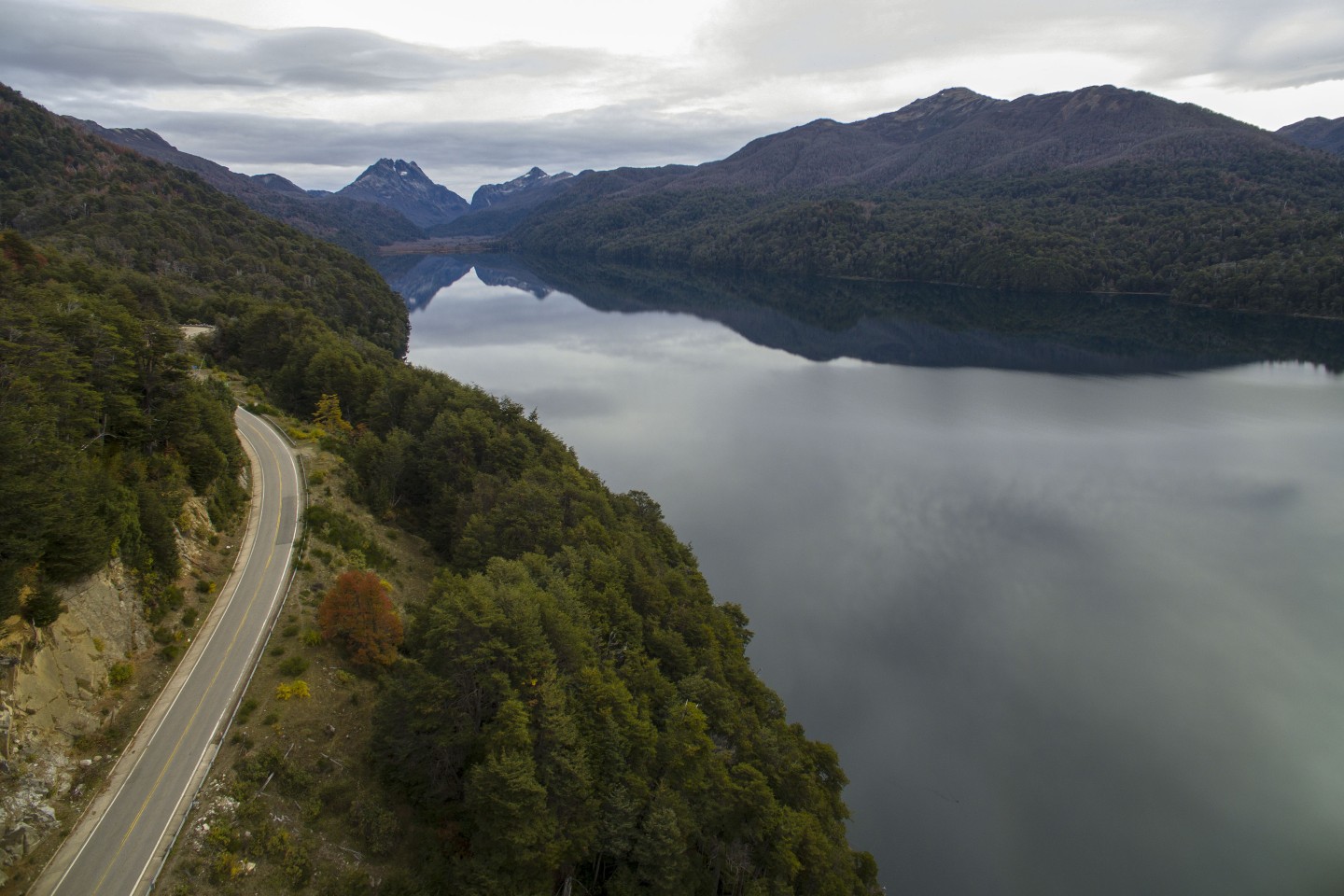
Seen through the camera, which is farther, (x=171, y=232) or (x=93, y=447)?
(x=171, y=232)

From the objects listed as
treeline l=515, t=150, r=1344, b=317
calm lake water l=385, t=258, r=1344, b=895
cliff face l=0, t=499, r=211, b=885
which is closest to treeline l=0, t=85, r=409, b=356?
calm lake water l=385, t=258, r=1344, b=895

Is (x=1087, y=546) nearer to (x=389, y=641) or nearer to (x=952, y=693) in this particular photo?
(x=952, y=693)

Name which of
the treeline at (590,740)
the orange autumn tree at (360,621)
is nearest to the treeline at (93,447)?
the orange autumn tree at (360,621)

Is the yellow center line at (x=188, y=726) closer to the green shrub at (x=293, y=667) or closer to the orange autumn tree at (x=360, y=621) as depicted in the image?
the green shrub at (x=293, y=667)

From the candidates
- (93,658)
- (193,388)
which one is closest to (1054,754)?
(93,658)

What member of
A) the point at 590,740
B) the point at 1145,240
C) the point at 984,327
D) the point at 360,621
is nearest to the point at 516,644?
the point at 590,740

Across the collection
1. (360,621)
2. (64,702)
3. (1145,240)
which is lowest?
(360,621)

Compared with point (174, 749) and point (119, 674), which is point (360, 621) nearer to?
point (174, 749)
